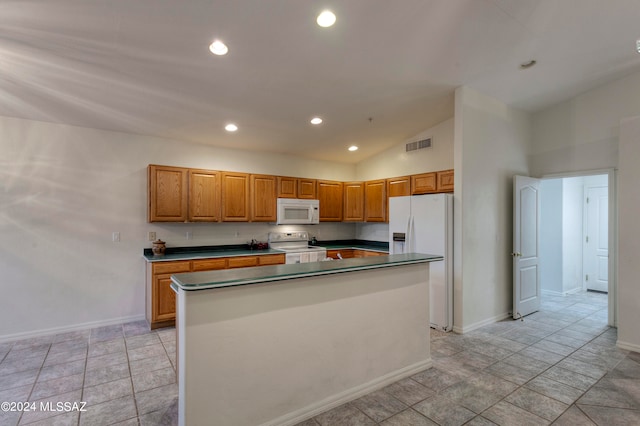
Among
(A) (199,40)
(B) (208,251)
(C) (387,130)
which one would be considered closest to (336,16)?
(A) (199,40)

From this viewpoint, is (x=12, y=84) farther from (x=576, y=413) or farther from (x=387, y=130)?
(x=576, y=413)

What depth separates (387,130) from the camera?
5.16m

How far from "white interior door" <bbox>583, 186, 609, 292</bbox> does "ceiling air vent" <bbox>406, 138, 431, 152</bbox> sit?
3621mm

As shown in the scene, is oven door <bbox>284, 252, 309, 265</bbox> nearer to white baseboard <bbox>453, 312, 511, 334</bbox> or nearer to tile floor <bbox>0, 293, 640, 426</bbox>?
tile floor <bbox>0, 293, 640, 426</bbox>

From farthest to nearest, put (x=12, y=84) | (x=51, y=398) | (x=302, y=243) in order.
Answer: (x=302, y=243) → (x=12, y=84) → (x=51, y=398)

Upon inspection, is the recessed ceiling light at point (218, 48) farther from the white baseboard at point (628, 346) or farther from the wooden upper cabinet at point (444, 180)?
the white baseboard at point (628, 346)

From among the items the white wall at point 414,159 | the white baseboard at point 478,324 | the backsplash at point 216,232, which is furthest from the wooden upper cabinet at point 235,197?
the white baseboard at point 478,324

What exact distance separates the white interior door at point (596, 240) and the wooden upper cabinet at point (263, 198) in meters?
6.07

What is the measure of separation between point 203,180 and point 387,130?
2975 mm

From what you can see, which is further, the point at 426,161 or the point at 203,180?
the point at 426,161

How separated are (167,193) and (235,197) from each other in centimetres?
97

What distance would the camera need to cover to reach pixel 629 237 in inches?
142

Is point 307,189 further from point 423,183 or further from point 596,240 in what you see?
point 596,240

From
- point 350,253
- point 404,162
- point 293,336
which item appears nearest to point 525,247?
point 404,162
